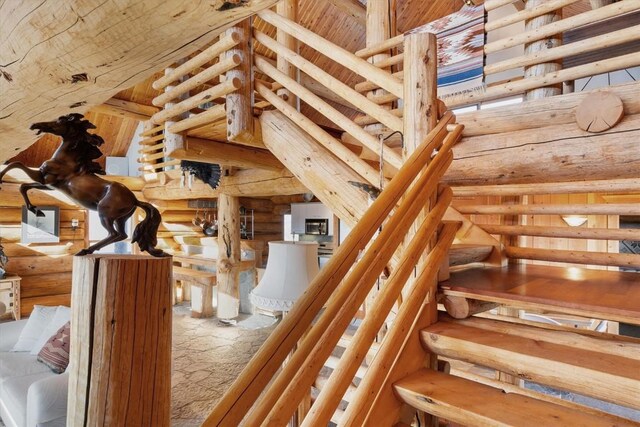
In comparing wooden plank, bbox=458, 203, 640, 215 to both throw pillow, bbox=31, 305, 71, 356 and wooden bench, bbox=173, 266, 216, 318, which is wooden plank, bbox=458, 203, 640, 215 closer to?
throw pillow, bbox=31, 305, 71, 356

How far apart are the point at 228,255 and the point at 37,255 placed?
3943 mm

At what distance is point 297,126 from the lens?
113 inches

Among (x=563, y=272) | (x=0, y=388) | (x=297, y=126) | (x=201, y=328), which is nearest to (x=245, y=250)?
(x=201, y=328)

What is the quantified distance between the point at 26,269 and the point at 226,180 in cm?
437

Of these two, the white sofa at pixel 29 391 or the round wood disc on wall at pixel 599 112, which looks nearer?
the round wood disc on wall at pixel 599 112

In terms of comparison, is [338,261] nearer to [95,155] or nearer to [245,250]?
[95,155]

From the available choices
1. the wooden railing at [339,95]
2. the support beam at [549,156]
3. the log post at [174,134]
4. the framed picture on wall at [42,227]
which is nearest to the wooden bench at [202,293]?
the framed picture on wall at [42,227]

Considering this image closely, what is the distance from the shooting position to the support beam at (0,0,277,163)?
0.59 metres

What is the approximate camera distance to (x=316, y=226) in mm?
7812

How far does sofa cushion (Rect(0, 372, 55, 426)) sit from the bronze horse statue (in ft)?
9.35

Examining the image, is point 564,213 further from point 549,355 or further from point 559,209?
point 549,355

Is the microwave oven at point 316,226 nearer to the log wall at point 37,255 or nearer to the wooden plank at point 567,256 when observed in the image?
the log wall at point 37,255

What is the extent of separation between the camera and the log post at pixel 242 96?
9.55ft

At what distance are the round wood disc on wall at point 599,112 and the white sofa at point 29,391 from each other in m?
3.72
